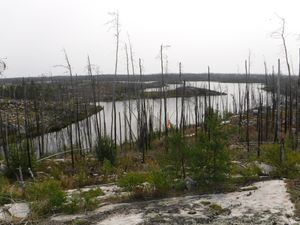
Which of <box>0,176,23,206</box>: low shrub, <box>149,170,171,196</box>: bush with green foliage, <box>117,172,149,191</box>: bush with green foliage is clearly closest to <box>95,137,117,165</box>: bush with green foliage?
<box>0,176,23,206</box>: low shrub

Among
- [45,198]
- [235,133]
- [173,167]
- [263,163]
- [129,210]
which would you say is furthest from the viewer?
[235,133]

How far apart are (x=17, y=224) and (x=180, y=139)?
4165 millimetres

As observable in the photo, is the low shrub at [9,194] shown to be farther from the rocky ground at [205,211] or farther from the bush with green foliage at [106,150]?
the bush with green foliage at [106,150]

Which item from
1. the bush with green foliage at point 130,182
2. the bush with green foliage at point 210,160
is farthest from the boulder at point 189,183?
the bush with green foliage at point 130,182

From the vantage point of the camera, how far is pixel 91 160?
1556 cm

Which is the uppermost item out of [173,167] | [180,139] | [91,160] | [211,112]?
[211,112]

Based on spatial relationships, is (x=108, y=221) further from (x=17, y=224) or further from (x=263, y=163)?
(x=263, y=163)

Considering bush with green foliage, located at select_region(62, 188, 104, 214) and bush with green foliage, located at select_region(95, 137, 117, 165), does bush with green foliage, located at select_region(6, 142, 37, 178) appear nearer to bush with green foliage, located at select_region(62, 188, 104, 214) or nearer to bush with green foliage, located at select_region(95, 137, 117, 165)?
bush with green foliage, located at select_region(95, 137, 117, 165)

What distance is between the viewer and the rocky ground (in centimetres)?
662

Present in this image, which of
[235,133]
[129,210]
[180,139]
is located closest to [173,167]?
[180,139]

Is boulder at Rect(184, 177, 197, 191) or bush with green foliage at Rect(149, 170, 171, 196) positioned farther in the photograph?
boulder at Rect(184, 177, 197, 191)

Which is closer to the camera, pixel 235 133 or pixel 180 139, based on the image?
pixel 180 139

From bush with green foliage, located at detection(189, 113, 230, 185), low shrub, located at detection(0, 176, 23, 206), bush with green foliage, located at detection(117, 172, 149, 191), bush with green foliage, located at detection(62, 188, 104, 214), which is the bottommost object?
low shrub, located at detection(0, 176, 23, 206)

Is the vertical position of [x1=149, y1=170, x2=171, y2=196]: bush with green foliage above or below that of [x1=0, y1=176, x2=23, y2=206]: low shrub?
above
